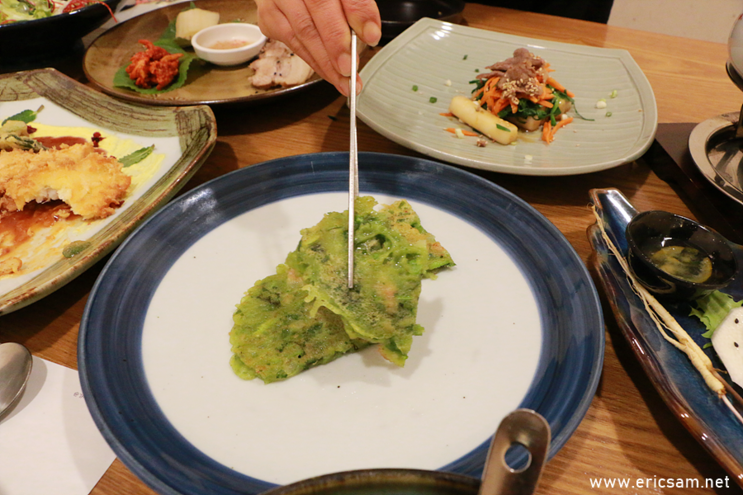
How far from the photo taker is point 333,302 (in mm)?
1311

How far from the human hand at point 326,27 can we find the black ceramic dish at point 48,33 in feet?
5.39

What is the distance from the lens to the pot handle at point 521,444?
62 centimetres

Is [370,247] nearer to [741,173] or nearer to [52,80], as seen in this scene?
[741,173]

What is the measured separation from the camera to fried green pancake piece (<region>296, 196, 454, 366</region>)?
1.30 meters

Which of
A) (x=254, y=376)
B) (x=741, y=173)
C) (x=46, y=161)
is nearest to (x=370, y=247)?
(x=254, y=376)

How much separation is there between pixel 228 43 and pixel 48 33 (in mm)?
1119

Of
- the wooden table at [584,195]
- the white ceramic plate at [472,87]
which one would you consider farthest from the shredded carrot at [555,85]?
the wooden table at [584,195]

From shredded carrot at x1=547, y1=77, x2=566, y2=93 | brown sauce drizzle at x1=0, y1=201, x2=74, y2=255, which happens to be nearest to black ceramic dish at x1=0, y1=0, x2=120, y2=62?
brown sauce drizzle at x1=0, y1=201, x2=74, y2=255

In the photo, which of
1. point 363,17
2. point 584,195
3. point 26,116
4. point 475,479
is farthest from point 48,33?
point 475,479

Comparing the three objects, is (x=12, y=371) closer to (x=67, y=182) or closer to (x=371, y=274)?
(x=67, y=182)

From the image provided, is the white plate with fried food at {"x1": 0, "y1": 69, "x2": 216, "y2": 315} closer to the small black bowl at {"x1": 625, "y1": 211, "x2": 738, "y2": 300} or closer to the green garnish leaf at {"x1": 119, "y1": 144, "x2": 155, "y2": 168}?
the green garnish leaf at {"x1": 119, "y1": 144, "x2": 155, "y2": 168}

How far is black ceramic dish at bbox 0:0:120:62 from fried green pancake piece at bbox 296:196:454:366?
8.39 ft

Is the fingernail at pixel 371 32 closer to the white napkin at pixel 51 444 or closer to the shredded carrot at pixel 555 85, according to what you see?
the shredded carrot at pixel 555 85

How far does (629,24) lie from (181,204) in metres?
7.30
